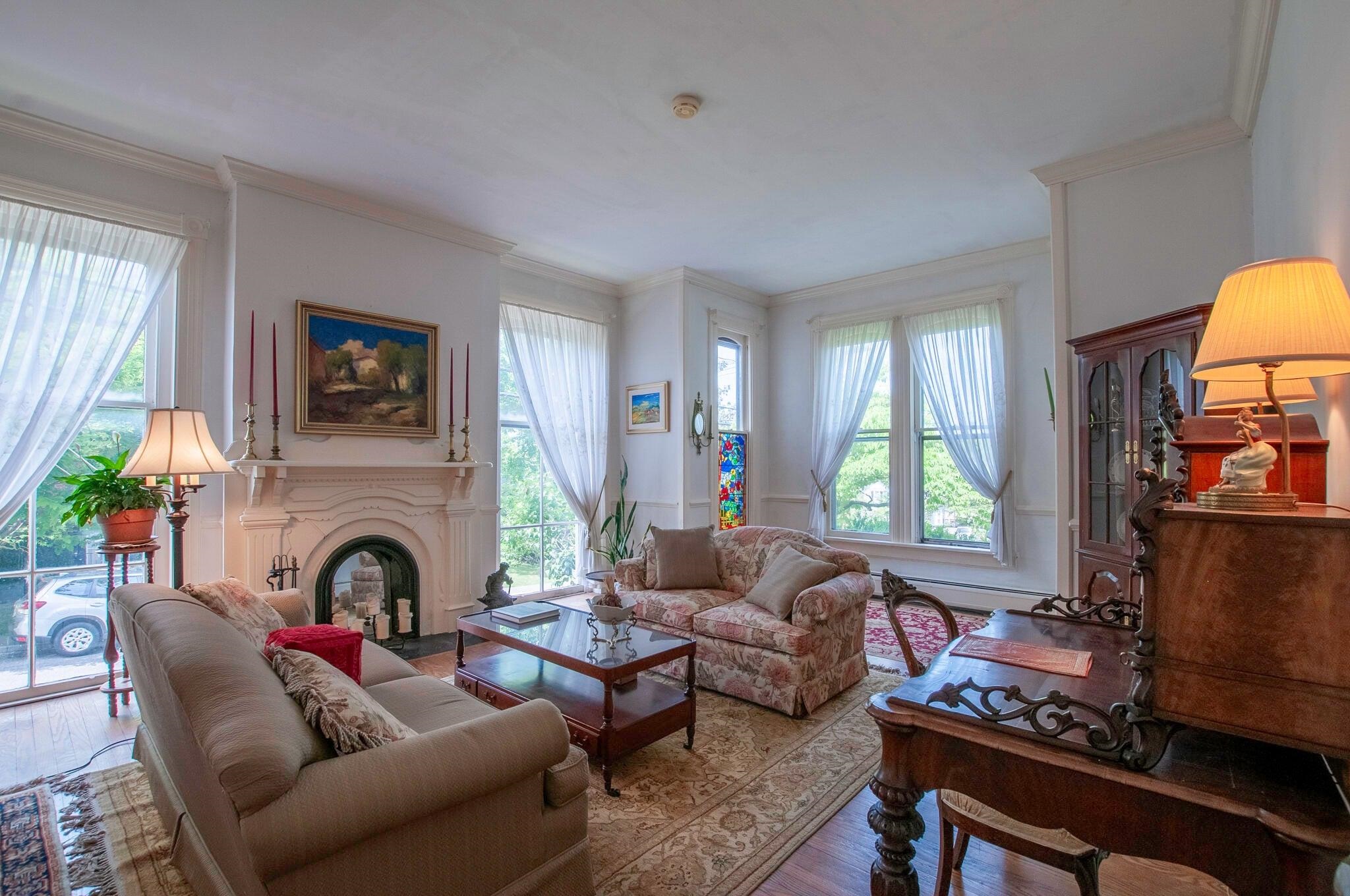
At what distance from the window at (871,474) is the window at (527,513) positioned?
2674mm

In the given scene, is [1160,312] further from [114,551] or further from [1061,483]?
[114,551]

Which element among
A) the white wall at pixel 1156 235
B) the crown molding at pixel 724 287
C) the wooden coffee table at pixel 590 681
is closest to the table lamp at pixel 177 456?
the wooden coffee table at pixel 590 681

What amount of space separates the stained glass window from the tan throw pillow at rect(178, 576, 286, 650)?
14.1ft

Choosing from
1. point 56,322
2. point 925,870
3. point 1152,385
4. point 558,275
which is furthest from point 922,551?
point 56,322

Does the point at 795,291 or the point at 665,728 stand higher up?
the point at 795,291

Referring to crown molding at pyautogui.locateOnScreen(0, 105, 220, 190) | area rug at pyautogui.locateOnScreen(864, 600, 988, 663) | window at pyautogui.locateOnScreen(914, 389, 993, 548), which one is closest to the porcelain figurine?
area rug at pyautogui.locateOnScreen(864, 600, 988, 663)

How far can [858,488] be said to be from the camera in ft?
20.1

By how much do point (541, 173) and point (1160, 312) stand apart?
3.68 metres

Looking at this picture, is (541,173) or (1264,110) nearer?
(1264,110)

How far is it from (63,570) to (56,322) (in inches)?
53.2

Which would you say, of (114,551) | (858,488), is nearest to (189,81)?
(114,551)

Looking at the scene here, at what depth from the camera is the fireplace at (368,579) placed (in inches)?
162

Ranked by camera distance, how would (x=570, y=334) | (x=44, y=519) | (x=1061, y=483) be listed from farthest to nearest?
(x=570, y=334), (x=1061, y=483), (x=44, y=519)

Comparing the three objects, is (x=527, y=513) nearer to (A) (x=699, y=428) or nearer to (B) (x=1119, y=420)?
(A) (x=699, y=428)
